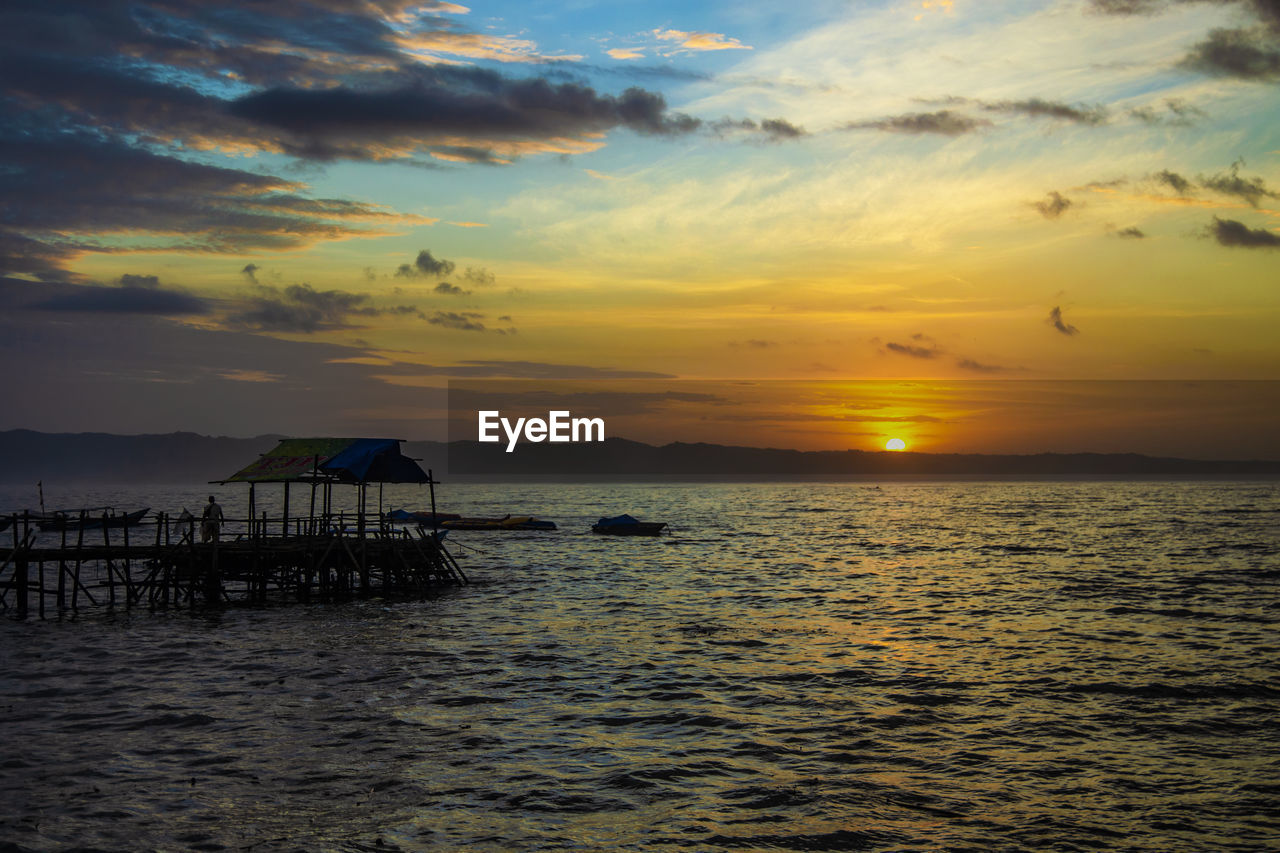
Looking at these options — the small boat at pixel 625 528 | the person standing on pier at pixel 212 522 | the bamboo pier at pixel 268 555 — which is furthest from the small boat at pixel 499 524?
the person standing on pier at pixel 212 522

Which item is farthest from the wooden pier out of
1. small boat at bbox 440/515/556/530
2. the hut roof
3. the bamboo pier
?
small boat at bbox 440/515/556/530

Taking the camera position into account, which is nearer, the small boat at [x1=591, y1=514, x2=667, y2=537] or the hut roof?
the hut roof

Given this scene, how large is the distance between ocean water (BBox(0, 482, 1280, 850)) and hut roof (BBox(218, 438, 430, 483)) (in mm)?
6092

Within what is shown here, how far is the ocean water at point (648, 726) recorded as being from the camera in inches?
612

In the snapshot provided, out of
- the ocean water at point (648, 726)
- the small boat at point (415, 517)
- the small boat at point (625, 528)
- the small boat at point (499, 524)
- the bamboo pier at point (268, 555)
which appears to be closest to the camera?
the ocean water at point (648, 726)

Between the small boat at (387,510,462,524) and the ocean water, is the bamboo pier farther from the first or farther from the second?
the small boat at (387,510,462,524)

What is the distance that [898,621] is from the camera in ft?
127

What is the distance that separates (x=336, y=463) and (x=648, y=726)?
25.6m

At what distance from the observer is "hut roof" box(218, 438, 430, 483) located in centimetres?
4212

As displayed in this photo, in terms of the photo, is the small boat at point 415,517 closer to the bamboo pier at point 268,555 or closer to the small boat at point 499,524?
the small boat at point 499,524

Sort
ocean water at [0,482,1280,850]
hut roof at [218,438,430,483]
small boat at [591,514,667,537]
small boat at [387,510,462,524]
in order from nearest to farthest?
ocean water at [0,482,1280,850], hut roof at [218,438,430,483], small boat at [387,510,462,524], small boat at [591,514,667,537]

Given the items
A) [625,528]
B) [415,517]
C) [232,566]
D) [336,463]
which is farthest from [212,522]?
[625,528]

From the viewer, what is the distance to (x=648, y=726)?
21.7 metres

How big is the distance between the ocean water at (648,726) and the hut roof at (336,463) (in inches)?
240
